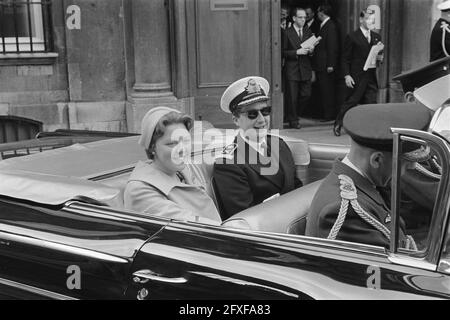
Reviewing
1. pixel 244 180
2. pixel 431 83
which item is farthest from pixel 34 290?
pixel 431 83

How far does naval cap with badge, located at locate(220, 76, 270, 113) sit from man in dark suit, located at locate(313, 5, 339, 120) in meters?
6.62

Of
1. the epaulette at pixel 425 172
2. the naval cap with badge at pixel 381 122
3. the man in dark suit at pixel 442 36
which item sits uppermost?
the man in dark suit at pixel 442 36

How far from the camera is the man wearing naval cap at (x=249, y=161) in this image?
3.59 m

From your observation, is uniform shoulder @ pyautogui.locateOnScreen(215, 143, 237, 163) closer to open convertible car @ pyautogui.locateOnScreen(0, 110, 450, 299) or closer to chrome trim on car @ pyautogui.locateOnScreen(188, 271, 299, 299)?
open convertible car @ pyautogui.locateOnScreen(0, 110, 450, 299)

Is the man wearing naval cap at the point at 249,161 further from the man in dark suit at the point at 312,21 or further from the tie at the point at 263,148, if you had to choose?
the man in dark suit at the point at 312,21

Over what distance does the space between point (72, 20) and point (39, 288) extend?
7121mm

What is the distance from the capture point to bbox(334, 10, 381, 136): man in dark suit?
9.48 meters

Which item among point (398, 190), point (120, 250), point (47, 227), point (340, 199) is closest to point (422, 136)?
point (398, 190)

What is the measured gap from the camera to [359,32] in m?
9.53

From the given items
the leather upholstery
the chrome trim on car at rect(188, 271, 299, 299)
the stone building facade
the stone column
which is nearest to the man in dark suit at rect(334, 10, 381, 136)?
the stone building facade

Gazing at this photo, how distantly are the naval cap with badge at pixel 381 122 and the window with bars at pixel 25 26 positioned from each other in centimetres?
750

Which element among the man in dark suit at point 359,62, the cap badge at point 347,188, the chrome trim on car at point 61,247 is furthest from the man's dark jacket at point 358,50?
the chrome trim on car at point 61,247

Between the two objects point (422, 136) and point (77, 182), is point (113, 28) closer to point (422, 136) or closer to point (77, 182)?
point (77, 182)

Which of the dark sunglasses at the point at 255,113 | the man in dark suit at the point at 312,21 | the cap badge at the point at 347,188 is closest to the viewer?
the cap badge at the point at 347,188
